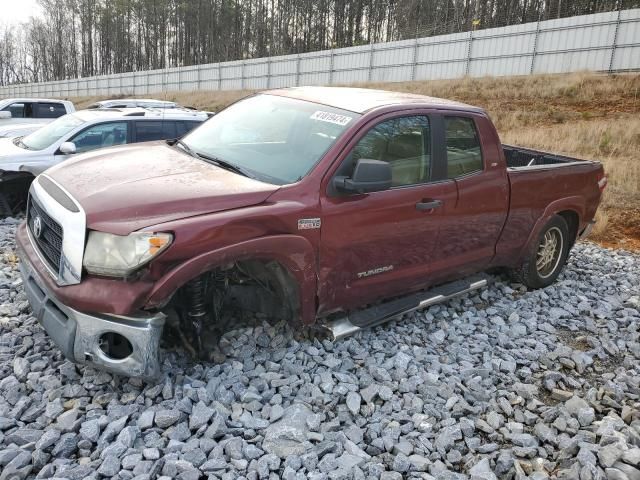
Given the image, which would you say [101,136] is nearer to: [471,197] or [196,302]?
[196,302]

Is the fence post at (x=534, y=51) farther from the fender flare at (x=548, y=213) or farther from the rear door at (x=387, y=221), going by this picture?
the rear door at (x=387, y=221)

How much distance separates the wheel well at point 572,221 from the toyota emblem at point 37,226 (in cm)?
490

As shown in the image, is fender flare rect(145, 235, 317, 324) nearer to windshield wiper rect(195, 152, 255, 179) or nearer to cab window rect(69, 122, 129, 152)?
windshield wiper rect(195, 152, 255, 179)

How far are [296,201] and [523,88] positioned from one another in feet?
65.4

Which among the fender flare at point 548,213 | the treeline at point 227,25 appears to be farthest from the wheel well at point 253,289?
the treeline at point 227,25

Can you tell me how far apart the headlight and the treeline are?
30.6m

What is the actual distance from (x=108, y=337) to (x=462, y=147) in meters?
3.10

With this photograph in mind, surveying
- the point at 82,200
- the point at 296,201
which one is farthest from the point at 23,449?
the point at 296,201

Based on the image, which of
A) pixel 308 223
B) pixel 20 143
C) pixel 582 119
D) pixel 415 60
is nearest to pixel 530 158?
pixel 308 223

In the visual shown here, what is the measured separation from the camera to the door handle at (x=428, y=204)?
3.92 meters

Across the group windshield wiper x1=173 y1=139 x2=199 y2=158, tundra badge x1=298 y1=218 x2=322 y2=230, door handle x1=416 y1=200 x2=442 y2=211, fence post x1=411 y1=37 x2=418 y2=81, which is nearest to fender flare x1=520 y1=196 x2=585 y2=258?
door handle x1=416 y1=200 x2=442 y2=211

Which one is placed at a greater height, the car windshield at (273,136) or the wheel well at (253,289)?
the car windshield at (273,136)

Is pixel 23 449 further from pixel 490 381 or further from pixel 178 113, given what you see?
pixel 178 113

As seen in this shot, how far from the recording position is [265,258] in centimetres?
318
